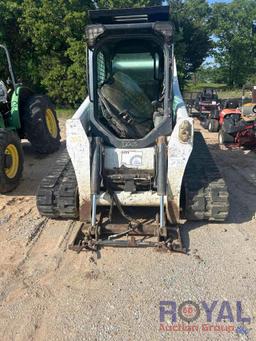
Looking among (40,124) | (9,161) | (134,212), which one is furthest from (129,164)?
(40,124)

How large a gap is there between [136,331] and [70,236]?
1.61 m

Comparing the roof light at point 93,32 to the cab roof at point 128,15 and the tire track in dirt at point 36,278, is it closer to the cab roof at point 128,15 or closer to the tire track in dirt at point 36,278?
the cab roof at point 128,15

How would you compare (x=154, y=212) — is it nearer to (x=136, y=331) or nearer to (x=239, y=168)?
(x=136, y=331)

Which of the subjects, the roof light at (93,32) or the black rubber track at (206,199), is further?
the black rubber track at (206,199)

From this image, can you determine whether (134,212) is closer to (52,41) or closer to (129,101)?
(129,101)

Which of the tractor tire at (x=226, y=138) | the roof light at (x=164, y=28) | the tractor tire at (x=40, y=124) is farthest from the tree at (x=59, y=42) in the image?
the roof light at (x=164, y=28)

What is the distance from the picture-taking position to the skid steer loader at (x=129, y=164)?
3.83m

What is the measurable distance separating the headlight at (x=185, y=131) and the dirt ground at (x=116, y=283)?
3.46ft

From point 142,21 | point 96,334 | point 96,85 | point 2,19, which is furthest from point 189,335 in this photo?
point 2,19

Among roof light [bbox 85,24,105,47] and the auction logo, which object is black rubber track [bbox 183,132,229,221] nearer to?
the auction logo

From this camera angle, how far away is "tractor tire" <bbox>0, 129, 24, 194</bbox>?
507 cm

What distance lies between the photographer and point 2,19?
15703mm

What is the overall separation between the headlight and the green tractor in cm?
264

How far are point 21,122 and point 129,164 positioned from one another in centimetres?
363
